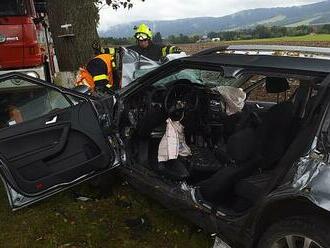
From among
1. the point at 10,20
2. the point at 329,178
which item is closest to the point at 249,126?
the point at 329,178

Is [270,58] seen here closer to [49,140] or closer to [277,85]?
[277,85]

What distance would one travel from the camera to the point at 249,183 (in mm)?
3125

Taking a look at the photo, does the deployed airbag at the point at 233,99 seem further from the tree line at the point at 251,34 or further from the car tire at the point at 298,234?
the tree line at the point at 251,34

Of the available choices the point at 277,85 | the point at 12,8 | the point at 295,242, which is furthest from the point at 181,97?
the point at 12,8

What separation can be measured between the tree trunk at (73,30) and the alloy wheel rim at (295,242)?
5.59 m

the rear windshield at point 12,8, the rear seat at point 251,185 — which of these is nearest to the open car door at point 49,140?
the rear seat at point 251,185

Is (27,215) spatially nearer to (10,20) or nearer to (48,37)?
(10,20)

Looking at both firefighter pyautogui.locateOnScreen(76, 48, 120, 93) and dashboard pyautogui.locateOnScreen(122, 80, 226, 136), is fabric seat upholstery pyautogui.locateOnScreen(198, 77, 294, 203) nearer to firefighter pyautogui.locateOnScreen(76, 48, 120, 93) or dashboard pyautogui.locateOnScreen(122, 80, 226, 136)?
dashboard pyautogui.locateOnScreen(122, 80, 226, 136)

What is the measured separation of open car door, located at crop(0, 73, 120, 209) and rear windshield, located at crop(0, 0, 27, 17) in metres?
2.41

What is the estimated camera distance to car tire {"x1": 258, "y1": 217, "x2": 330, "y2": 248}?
7.70ft

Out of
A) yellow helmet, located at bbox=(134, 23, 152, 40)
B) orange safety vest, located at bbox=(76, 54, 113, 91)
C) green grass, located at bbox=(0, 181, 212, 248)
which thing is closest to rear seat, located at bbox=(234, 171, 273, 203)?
green grass, located at bbox=(0, 181, 212, 248)

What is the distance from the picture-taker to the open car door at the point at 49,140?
3.78 metres

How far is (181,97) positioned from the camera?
13.5 feet

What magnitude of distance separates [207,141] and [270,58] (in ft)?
4.68
